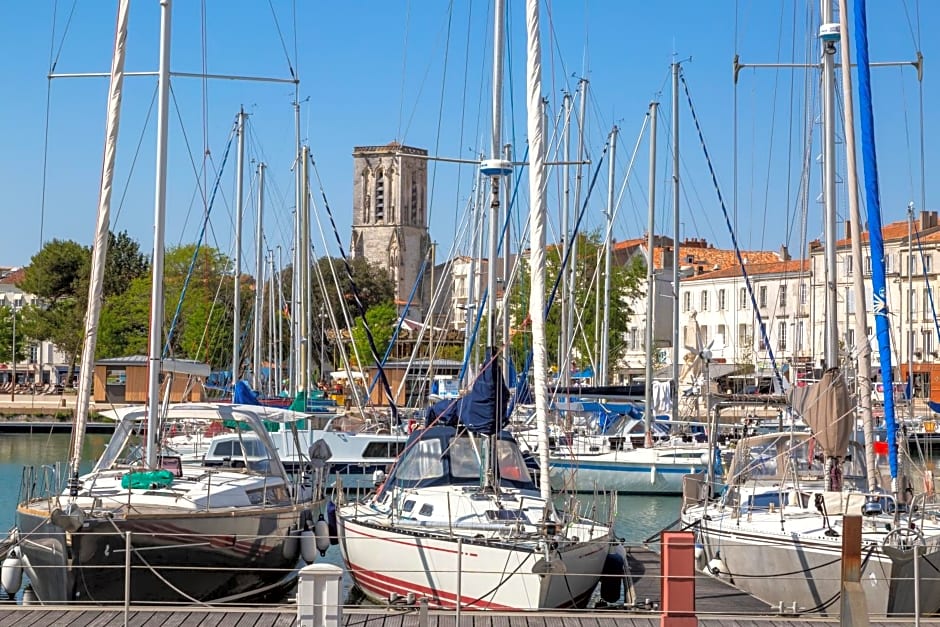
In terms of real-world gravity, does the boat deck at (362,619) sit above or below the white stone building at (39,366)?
below

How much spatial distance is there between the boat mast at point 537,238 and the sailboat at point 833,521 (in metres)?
2.99

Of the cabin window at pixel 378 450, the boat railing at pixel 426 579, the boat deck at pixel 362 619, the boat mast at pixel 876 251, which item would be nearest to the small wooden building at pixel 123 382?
the cabin window at pixel 378 450

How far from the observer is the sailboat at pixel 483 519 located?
657 inches

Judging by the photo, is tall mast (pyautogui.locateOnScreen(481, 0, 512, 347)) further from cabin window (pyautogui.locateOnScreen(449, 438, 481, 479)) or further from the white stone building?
the white stone building

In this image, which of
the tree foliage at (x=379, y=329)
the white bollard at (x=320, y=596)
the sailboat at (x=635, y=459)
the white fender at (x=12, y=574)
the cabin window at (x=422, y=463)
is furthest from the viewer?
the tree foliage at (x=379, y=329)

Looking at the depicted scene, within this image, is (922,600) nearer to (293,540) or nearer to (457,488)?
(457,488)

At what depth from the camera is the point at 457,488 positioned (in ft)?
63.5

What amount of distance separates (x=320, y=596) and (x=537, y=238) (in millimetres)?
6480

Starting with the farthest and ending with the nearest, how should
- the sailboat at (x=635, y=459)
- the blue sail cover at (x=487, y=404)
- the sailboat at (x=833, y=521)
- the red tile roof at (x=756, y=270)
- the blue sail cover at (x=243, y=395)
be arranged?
the red tile roof at (x=756, y=270) → the blue sail cover at (x=243, y=395) → the sailboat at (x=635, y=459) → the blue sail cover at (x=487, y=404) → the sailboat at (x=833, y=521)

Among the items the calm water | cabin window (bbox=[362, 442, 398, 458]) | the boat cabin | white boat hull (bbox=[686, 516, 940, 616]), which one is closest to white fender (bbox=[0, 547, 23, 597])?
the calm water

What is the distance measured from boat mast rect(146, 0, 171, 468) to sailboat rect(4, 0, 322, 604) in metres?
0.02

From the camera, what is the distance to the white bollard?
43.3ft

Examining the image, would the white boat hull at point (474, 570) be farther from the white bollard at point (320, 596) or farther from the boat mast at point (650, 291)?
the boat mast at point (650, 291)

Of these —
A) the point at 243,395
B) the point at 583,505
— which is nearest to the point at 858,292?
the point at 583,505
